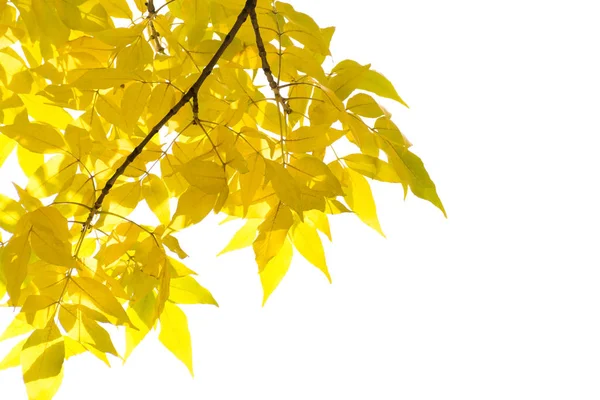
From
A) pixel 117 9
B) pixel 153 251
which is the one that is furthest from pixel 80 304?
pixel 117 9

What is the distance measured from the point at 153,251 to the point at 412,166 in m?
0.12

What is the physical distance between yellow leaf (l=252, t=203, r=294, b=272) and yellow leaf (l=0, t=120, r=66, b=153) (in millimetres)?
106

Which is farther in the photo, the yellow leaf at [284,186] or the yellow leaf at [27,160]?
the yellow leaf at [27,160]

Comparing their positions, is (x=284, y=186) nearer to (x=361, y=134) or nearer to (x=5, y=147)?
(x=361, y=134)

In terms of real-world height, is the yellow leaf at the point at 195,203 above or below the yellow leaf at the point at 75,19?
below

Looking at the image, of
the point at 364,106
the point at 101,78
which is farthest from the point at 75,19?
the point at 364,106

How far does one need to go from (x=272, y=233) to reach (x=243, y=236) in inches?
2.2

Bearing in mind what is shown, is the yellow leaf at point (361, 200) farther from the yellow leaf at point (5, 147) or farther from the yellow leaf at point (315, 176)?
Result: the yellow leaf at point (5, 147)

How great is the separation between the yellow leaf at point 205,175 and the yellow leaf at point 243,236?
85 millimetres

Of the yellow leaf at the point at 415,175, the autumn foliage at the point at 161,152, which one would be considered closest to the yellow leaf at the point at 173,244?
→ the autumn foliage at the point at 161,152

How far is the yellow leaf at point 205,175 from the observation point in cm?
26

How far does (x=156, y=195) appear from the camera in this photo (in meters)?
0.34

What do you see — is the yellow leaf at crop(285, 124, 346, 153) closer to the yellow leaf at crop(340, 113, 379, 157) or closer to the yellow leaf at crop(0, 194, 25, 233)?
the yellow leaf at crop(340, 113, 379, 157)

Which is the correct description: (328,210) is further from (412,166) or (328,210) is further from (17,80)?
(17,80)
